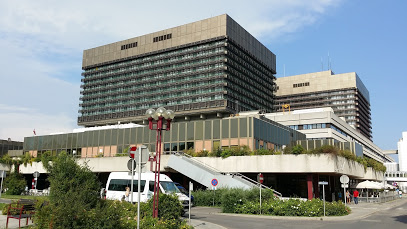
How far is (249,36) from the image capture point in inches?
4296

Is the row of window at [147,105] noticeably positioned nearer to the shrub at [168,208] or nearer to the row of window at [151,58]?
the row of window at [151,58]

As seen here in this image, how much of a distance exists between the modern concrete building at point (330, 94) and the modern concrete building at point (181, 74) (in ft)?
115

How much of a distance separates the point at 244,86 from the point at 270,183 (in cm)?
6261

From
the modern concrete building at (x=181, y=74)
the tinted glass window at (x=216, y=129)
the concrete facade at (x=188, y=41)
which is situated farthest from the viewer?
the concrete facade at (x=188, y=41)

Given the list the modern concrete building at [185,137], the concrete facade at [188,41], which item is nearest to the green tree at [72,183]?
the modern concrete building at [185,137]

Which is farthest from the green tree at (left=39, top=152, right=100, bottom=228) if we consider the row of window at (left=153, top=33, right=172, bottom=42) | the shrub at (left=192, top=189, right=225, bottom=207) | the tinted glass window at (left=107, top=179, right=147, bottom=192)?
the row of window at (left=153, top=33, right=172, bottom=42)

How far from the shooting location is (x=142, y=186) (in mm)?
25953

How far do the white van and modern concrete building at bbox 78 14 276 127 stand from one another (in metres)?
65.0

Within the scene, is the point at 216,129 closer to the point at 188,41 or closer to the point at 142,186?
the point at 142,186

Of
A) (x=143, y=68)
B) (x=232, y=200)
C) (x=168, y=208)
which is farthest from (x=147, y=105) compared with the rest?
(x=168, y=208)

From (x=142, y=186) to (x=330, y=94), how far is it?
134955mm

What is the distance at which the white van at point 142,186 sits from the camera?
24812 millimetres

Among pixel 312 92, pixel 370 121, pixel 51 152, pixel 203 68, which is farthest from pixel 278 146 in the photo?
pixel 370 121

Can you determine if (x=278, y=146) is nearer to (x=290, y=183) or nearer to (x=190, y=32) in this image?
(x=290, y=183)
